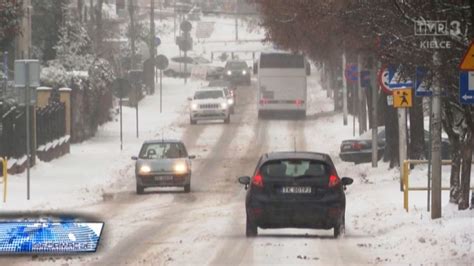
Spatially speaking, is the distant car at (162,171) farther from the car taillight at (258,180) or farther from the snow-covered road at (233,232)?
the car taillight at (258,180)

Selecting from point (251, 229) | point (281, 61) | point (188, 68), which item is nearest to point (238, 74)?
point (188, 68)

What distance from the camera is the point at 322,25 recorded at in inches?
1591

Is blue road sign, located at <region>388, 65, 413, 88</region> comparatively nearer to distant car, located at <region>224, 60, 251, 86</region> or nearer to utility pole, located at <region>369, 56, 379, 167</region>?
utility pole, located at <region>369, 56, 379, 167</region>

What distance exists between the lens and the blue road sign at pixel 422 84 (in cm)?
2152

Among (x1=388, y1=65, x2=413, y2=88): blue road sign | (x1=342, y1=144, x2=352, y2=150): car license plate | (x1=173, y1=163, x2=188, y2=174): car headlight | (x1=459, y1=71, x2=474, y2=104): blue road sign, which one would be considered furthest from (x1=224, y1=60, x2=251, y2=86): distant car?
(x1=459, y1=71, x2=474, y2=104): blue road sign

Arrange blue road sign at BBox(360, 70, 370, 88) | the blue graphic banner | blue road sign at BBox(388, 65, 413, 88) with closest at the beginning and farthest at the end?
1. the blue graphic banner
2. blue road sign at BBox(388, 65, 413, 88)
3. blue road sign at BBox(360, 70, 370, 88)

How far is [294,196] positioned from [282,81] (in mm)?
45536

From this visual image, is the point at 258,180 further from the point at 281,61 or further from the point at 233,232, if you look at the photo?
the point at 281,61

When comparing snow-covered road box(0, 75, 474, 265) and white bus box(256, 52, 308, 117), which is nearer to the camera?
snow-covered road box(0, 75, 474, 265)

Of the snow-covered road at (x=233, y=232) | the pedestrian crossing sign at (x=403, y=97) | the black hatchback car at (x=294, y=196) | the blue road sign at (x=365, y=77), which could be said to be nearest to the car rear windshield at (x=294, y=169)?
the black hatchback car at (x=294, y=196)

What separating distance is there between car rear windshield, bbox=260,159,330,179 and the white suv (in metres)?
41.9

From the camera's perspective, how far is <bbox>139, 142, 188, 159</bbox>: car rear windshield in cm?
3503

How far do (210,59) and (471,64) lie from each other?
112 metres

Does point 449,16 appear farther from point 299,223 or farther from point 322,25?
point 322,25
